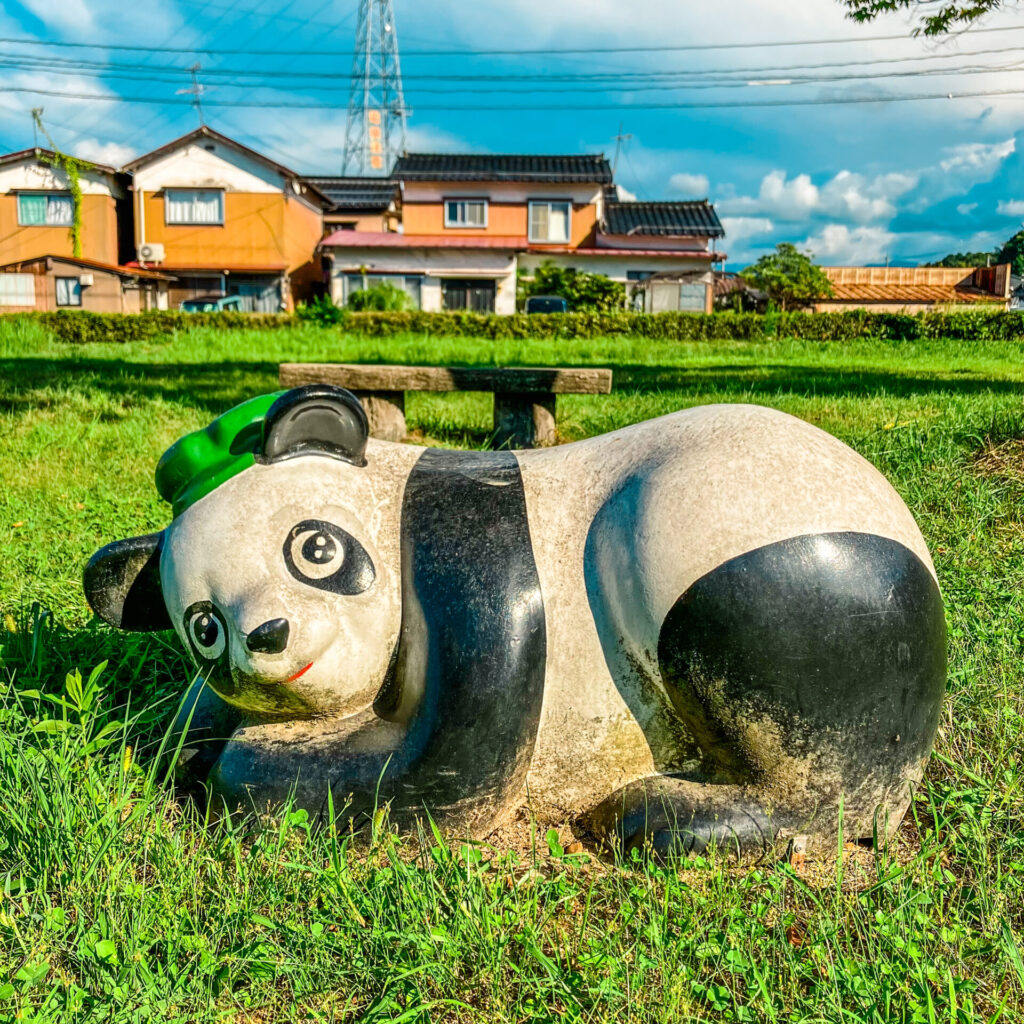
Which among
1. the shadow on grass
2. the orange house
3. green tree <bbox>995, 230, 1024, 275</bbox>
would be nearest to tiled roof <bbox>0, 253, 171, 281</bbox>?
the orange house

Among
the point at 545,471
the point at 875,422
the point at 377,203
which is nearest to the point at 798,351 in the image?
the point at 875,422

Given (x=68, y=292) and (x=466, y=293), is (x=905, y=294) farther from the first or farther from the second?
(x=68, y=292)

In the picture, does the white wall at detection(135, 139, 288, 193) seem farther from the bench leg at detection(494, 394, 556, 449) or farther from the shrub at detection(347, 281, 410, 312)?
the bench leg at detection(494, 394, 556, 449)

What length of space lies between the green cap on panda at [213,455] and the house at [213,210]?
97.3ft

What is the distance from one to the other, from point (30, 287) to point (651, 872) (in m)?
32.3

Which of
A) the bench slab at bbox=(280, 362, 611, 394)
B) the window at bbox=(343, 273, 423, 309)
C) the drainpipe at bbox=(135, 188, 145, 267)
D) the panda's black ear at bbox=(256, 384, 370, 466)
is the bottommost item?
the panda's black ear at bbox=(256, 384, 370, 466)

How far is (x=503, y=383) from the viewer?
18.6ft

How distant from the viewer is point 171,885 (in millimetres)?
2012

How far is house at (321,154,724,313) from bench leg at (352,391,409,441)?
22.9 m

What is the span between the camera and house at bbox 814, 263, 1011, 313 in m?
35.7

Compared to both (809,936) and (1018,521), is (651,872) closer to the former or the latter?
(809,936)

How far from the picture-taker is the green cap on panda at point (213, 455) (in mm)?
2223

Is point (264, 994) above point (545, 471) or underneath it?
underneath

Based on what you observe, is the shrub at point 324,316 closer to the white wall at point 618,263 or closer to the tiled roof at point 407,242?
the tiled roof at point 407,242
